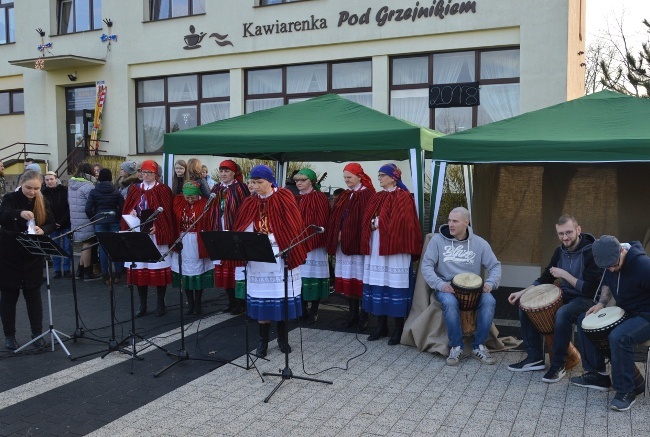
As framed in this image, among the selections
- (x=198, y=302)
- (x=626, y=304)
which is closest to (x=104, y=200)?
(x=198, y=302)

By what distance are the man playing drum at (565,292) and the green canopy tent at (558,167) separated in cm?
101

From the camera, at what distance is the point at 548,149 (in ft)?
21.1

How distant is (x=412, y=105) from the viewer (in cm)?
1622

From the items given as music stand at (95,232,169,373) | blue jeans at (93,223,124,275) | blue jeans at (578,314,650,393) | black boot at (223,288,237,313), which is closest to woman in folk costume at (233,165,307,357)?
music stand at (95,232,169,373)

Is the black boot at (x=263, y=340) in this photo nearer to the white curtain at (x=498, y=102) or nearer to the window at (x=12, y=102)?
the white curtain at (x=498, y=102)

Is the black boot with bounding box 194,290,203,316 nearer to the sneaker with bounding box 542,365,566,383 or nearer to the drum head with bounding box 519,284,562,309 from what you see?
the drum head with bounding box 519,284,562,309

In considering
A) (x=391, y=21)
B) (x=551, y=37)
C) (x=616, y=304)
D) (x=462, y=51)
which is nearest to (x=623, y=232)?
(x=616, y=304)

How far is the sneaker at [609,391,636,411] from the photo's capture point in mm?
4855

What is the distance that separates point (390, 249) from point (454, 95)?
32.0ft

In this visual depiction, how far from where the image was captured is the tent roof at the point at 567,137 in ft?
20.6

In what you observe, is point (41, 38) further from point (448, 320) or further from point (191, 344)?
point (448, 320)

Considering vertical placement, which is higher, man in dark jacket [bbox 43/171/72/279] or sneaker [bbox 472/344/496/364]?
man in dark jacket [bbox 43/171/72/279]

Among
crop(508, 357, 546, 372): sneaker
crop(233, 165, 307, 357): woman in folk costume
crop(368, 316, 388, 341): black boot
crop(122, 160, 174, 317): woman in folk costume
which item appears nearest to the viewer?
crop(508, 357, 546, 372): sneaker

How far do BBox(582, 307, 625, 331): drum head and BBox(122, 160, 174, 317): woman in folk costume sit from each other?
16.2 ft
